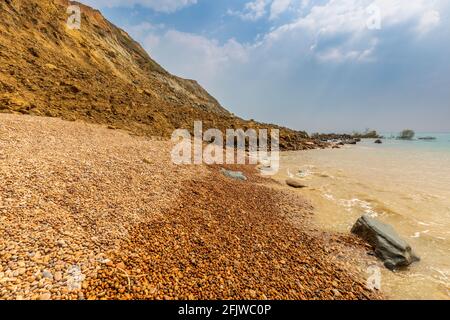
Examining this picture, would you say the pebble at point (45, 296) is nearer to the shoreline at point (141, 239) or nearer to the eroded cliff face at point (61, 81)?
the shoreline at point (141, 239)

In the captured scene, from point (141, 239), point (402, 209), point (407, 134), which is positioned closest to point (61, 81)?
point (141, 239)

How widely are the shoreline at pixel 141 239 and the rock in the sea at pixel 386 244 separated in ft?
1.44

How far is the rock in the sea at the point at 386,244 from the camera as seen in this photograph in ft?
16.9

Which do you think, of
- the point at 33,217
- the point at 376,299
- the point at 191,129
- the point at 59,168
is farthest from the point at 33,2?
the point at 376,299

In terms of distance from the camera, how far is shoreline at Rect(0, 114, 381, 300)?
3.51m

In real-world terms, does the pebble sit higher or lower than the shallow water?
higher

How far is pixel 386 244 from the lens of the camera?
552 centimetres

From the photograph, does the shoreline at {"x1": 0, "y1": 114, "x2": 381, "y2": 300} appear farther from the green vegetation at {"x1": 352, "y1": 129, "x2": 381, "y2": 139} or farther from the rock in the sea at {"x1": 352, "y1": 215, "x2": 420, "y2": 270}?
the green vegetation at {"x1": 352, "y1": 129, "x2": 381, "y2": 139}

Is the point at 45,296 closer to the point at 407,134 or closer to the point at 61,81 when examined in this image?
the point at 61,81

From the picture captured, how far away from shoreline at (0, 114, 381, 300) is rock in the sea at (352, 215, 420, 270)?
44 cm

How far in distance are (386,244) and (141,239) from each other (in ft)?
18.6

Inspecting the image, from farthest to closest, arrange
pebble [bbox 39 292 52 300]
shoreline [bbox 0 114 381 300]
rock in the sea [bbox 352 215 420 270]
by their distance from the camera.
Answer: rock in the sea [bbox 352 215 420 270]
shoreline [bbox 0 114 381 300]
pebble [bbox 39 292 52 300]

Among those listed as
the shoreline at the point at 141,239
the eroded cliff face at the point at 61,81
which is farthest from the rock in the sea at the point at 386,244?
the eroded cliff face at the point at 61,81

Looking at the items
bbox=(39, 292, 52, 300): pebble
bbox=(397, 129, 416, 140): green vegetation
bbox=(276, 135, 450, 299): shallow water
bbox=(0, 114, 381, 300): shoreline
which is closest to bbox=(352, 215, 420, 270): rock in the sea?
bbox=(276, 135, 450, 299): shallow water
